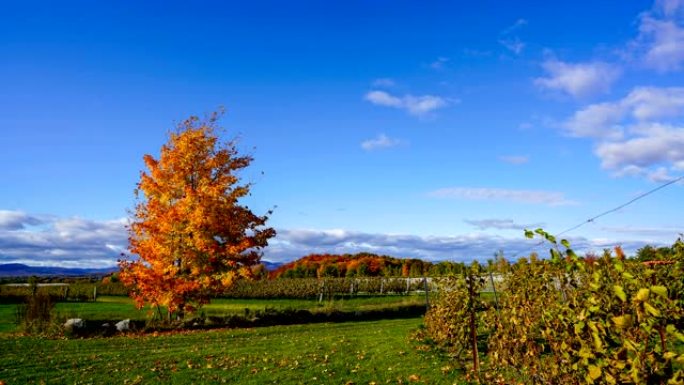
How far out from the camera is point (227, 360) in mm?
13008

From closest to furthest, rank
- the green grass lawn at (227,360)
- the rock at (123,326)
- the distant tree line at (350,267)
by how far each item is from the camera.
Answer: the green grass lawn at (227,360)
the rock at (123,326)
the distant tree line at (350,267)

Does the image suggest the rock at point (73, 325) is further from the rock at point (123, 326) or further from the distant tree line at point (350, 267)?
the distant tree line at point (350, 267)

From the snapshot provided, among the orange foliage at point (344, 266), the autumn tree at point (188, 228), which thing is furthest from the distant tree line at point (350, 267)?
the autumn tree at point (188, 228)

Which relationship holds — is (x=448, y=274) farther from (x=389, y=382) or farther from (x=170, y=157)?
(x=170, y=157)

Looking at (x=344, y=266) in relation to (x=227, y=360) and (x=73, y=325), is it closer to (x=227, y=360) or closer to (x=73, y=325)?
(x=73, y=325)

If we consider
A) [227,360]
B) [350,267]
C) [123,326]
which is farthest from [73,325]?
[350,267]

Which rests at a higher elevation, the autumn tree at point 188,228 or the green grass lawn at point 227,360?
the autumn tree at point 188,228

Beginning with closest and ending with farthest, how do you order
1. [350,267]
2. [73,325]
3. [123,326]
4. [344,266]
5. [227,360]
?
[227,360] < [73,325] < [123,326] < [350,267] < [344,266]

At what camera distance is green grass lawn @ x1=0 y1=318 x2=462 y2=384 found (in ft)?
35.2

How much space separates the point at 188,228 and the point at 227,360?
874 cm

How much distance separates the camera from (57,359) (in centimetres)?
1359

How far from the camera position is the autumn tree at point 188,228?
20875 millimetres

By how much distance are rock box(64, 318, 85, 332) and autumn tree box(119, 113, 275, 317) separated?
2.28 meters

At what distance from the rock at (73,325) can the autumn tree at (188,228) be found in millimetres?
2276
